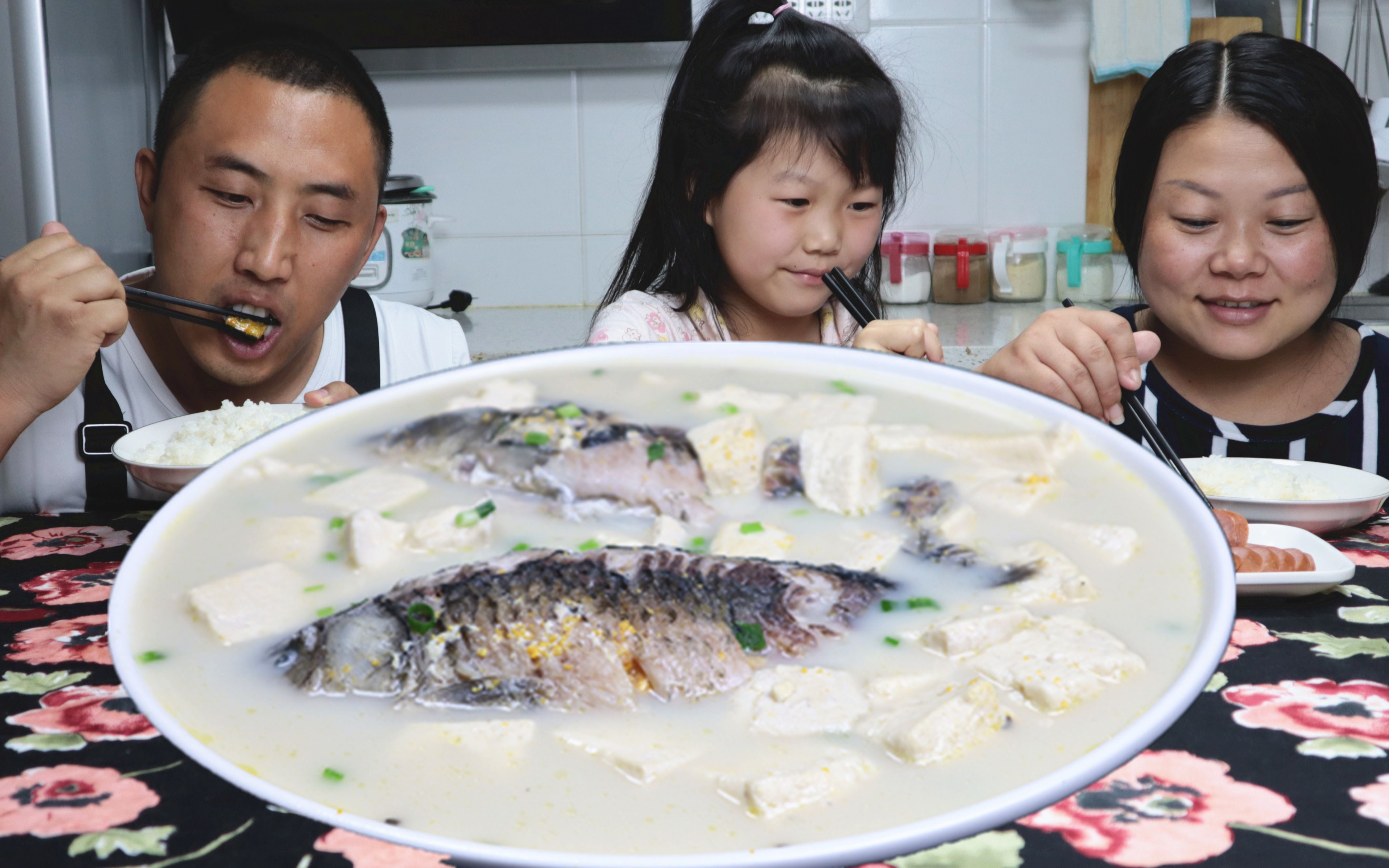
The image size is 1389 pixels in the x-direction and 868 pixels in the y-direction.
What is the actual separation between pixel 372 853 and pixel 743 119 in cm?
155

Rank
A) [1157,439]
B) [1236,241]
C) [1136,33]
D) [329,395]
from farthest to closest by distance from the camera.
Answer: [1136,33] < [1236,241] < [329,395] < [1157,439]

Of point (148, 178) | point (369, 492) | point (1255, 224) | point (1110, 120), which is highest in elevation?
point (1110, 120)

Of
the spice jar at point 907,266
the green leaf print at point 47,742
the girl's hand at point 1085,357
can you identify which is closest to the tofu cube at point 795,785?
the green leaf print at point 47,742

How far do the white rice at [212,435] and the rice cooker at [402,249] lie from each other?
162 cm

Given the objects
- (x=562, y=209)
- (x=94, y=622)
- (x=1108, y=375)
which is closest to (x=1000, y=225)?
(x=562, y=209)

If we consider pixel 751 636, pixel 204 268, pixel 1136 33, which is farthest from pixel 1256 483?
pixel 1136 33

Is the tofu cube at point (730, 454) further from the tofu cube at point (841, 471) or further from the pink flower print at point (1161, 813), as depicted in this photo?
the pink flower print at point (1161, 813)

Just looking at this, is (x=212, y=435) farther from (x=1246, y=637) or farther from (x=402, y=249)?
(x=402, y=249)

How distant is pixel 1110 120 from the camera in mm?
3482

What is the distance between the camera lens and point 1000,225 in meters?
3.66

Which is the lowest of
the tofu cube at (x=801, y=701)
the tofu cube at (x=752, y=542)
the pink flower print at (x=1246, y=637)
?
the pink flower print at (x=1246, y=637)

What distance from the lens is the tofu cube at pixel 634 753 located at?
23.4 inches

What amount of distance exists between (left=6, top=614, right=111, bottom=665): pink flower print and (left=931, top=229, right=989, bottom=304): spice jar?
286 cm

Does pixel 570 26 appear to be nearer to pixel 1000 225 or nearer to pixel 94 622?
pixel 1000 225
